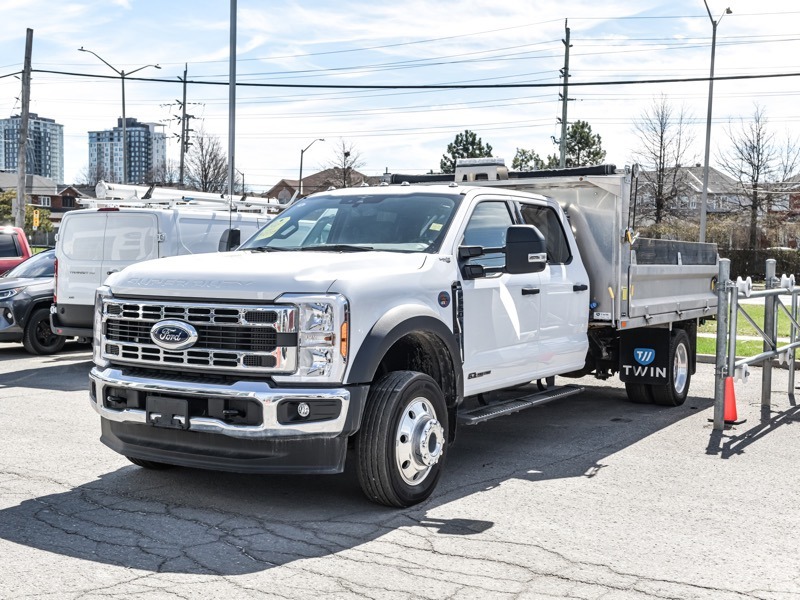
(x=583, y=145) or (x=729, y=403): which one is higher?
(x=583, y=145)

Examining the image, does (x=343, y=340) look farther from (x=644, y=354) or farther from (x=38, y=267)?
(x=38, y=267)

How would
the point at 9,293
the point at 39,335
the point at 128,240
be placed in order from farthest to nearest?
the point at 39,335, the point at 9,293, the point at 128,240

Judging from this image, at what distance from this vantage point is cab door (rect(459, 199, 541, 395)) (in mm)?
6402

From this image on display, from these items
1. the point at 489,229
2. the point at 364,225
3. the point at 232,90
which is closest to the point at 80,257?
the point at 364,225

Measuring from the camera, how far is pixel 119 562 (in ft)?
15.1

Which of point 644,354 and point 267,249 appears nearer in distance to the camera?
point 267,249

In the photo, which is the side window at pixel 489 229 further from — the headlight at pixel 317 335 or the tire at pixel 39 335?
the tire at pixel 39 335

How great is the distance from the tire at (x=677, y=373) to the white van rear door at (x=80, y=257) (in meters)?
7.36

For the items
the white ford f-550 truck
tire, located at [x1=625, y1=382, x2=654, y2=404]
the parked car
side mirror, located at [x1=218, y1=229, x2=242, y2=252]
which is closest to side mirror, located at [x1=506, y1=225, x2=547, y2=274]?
the white ford f-550 truck

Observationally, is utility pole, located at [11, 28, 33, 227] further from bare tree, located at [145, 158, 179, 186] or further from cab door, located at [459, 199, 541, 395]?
bare tree, located at [145, 158, 179, 186]

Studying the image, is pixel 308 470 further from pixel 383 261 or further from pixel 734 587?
pixel 734 587

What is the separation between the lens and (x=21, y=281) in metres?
14.1

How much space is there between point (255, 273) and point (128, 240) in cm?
758

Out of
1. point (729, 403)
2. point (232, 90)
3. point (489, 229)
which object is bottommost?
point (729, 403)
